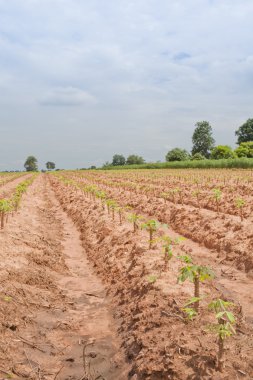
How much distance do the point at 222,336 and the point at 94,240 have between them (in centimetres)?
703

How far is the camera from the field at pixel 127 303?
13.1 ft

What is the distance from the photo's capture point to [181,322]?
4.64 m

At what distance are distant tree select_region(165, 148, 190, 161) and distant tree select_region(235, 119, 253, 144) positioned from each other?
44.3 ft

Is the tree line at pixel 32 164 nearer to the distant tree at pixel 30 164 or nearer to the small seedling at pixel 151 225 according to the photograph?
the distant tree at pixel 30 164

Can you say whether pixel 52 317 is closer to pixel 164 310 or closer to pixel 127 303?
pixel 127 303

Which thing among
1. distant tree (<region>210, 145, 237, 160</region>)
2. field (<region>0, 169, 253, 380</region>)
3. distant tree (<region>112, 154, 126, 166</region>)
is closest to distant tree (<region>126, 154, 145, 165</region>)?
distant tree (<region>112, 154, 126, 166</region>)

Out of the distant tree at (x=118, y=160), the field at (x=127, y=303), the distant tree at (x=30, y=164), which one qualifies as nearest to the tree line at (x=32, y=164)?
the distant tree at (x=30, y=164)

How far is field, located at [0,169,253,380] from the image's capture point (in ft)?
13.1

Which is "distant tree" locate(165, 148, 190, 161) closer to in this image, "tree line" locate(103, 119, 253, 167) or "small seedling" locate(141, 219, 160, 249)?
"tree line" locate(103, 119, 253, 167)

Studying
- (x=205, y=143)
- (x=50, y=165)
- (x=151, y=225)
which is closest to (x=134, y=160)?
(x=205, y=143)

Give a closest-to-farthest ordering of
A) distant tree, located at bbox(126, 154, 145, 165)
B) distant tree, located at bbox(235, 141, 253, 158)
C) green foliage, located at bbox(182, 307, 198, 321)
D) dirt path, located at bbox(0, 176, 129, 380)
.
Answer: dirt path, located at bbox(0, 176, 129, 380)
green foliage, located at bbox(182, 307, 198, 321)
distant tree, located at bbox(235, 141, 253, 158)
distant tree, located at bbox(126, 154, 145, 165)

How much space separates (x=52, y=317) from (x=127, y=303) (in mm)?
1250

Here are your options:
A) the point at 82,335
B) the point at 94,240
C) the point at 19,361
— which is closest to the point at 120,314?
the point at 82,335

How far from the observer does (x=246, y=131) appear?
78.2 metres
